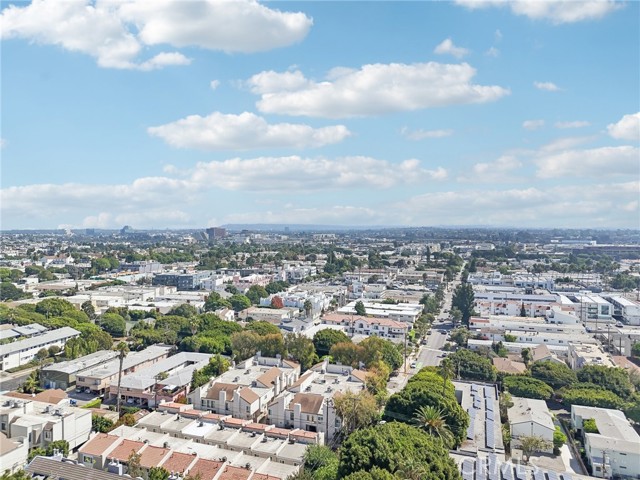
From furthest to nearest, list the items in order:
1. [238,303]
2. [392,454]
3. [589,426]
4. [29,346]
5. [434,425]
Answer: [238,303]
[29,346]
[589,426]
[434,425]
[392,454]

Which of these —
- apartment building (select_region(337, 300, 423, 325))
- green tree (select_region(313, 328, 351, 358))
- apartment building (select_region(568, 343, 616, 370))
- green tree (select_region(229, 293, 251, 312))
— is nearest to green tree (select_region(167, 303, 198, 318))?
green tree (select_region(229, 293, 251, 312))

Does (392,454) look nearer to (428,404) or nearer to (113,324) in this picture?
(428,404)

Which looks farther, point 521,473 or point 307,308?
point 307,308

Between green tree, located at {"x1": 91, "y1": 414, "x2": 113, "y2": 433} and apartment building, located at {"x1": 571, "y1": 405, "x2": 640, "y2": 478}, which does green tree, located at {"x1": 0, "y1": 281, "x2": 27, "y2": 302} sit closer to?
green tree, located at {"x1": 91, "y1": 414, "x2": 113, "y2": 433}

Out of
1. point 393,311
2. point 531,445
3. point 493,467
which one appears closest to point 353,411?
point 493,467

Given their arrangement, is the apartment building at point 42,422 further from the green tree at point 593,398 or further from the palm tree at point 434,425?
the green tree at point 593,398

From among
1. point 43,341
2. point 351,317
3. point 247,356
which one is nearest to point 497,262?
point 351,317

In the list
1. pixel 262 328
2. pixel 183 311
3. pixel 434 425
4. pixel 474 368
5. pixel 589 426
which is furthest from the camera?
pixel 183 311
